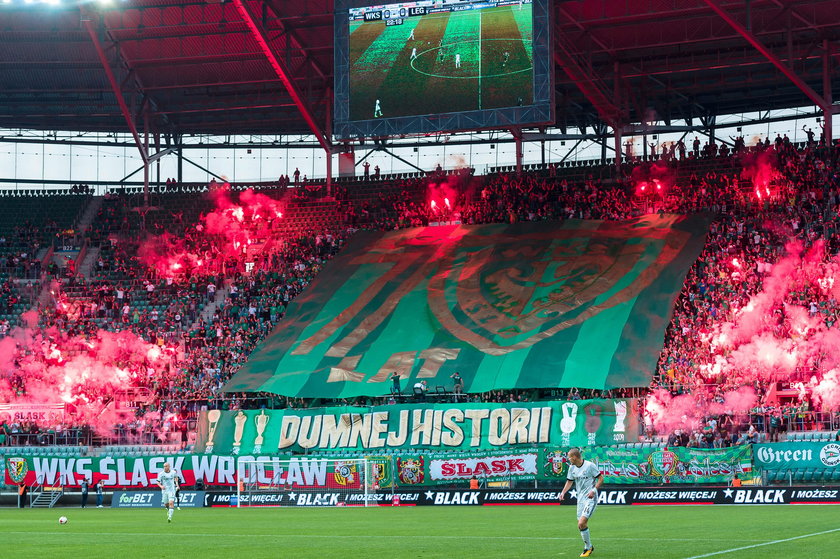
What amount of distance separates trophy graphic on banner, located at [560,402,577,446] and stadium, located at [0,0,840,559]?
91 millimetres

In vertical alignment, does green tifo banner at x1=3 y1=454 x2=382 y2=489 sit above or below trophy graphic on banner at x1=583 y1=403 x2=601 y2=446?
below

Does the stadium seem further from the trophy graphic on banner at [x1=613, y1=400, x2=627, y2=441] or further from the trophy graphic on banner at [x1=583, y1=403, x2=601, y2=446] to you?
the trophy graphic on banner at [x1=583, y1=403, x2=601, y2=446]

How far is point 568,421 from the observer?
42.4m

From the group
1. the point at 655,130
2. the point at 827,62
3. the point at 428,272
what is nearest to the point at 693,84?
→ the point at 655,130

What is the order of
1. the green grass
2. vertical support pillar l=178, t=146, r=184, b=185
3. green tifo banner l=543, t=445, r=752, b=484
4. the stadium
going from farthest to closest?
1. vertical support pillar l=178, t=146, r=184, b=185
2. the stadium
3. green tifo banner l=543, t=445, r=752, b=484
4. the green grass

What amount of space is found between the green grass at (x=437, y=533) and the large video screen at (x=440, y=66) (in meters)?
17.6

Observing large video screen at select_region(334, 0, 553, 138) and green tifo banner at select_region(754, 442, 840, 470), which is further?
large video screen at select_region(334, 0, 553, 138)

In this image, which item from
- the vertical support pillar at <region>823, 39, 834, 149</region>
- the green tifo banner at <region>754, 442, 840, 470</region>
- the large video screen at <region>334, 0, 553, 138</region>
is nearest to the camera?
the green tifo banner at <region>754, 442, 840, 470</region>

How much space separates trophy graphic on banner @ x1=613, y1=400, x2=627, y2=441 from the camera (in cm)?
4141

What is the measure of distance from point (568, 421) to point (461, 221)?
19.9 m

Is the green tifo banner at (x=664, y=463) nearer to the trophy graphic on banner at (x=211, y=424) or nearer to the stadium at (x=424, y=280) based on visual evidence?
the stadium at (x=424, y=280)

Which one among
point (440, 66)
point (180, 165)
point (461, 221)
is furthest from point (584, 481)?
point (180, 165)

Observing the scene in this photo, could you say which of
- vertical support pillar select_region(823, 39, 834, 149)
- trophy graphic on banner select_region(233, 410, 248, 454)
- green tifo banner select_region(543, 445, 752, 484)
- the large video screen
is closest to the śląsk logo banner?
trophy graphic on banner select_region(233, 410, 248, 454)

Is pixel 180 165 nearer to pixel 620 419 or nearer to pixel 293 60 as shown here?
pixel 293 60
